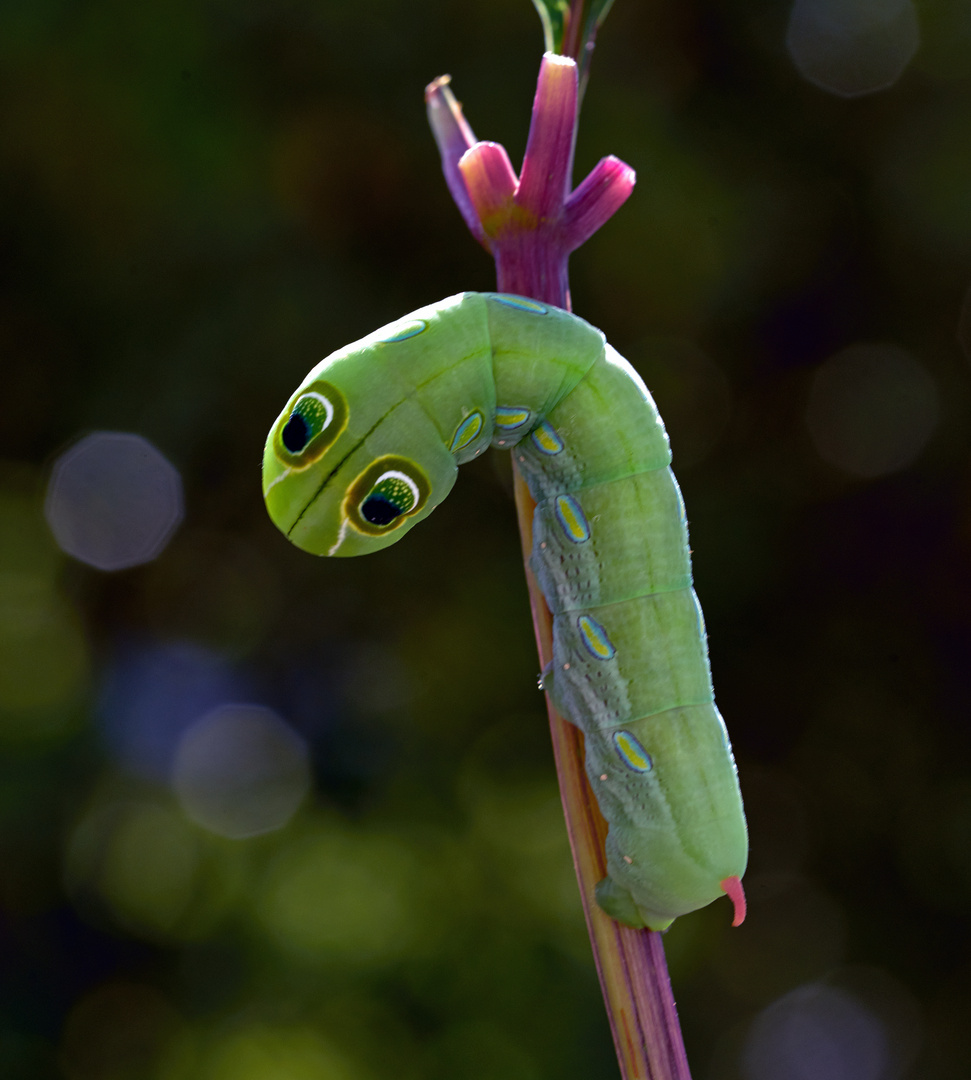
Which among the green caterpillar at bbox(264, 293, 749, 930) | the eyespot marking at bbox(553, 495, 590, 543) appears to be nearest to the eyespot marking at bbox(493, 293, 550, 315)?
the green caterpillar at bbox(264, 293, 749, 930)

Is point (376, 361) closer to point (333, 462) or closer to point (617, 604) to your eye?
point (333, 462)

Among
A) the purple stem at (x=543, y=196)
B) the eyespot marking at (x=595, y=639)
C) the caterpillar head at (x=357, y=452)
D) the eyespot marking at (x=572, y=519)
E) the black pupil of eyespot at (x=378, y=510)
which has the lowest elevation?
the eyespot marking at (x=595, y=639)

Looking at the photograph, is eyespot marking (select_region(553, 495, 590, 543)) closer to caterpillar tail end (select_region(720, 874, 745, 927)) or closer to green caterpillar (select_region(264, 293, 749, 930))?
green caterpillar (select_region(264, 293, 749, 930))

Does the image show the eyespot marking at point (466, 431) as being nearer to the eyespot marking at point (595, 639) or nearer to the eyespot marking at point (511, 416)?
the eyespot marking at point (511, 416)

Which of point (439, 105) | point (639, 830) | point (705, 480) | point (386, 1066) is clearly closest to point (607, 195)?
point (439, 105)

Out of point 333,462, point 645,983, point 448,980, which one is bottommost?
point 448,980

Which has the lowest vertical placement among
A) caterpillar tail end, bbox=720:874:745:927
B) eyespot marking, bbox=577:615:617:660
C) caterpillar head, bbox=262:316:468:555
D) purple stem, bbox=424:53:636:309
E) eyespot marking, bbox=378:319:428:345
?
caterpillar tail end, bbox=720:874:745:927

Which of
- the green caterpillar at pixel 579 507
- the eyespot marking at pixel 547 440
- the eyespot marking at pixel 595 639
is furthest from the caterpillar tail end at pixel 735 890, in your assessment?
the eyespot marking at pixel 547 440
